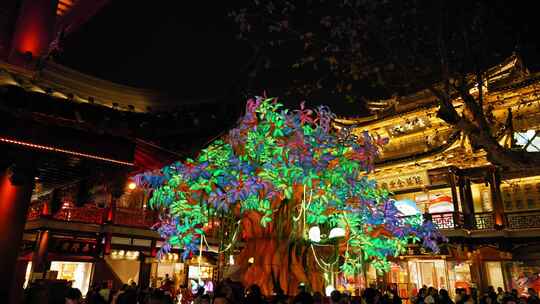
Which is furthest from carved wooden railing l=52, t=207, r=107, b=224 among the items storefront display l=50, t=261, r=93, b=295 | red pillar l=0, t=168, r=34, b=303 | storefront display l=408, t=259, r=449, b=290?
storefront display l=408, t=259, r=449, b=290

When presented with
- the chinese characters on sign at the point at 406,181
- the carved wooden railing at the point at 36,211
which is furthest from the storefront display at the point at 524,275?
the carved wooden railing at the point at 36,211

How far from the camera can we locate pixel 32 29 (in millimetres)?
6273

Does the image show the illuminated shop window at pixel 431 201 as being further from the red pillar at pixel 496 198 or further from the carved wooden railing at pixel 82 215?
the carved wooden railing at pixel 82 215

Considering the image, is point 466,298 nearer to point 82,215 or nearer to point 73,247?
point 82,215

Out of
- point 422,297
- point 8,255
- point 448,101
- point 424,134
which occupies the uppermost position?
point 424,134

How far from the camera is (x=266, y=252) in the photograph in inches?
399

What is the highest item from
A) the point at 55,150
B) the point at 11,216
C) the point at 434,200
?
the point at 434,200

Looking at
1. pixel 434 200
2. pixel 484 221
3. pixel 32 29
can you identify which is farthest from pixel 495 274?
pixel 32 29

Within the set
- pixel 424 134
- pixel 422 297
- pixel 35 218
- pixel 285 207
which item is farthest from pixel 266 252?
pixel 424 134

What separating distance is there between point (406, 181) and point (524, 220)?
7.37 meters

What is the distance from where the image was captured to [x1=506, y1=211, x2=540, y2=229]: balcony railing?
1812cm

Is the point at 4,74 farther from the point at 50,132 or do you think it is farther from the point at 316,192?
the point at 316,192

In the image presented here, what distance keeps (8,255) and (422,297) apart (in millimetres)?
10328

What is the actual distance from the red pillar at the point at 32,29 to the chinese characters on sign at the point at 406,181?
22369 millimetres
